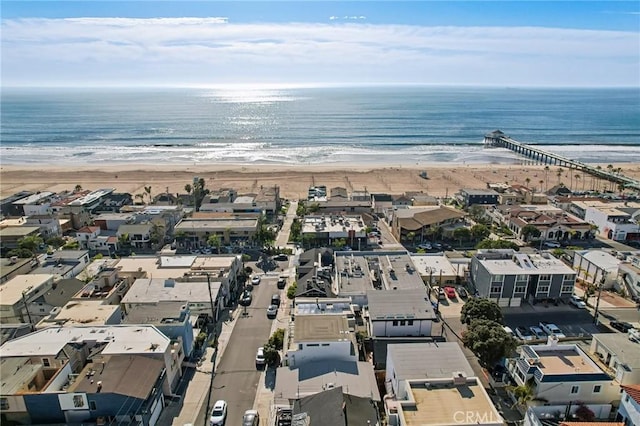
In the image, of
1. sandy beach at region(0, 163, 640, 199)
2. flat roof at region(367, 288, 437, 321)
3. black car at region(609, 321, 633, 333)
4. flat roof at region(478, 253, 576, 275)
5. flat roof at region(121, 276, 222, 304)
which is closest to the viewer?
flat roof at region(367, 288, 437, 321)

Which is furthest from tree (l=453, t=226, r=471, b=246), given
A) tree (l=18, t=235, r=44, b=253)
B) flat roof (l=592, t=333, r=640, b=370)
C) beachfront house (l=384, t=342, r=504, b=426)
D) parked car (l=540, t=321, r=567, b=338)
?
tree (l=18, t=235, r=44, b=253)

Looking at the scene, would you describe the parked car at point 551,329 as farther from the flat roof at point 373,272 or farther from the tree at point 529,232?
the tree at point 529,232

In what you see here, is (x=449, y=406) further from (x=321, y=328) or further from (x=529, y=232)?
(x=529, y=232)

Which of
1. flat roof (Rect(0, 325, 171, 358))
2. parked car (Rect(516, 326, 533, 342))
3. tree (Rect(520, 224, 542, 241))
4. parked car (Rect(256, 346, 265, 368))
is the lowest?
parked car (Rect(516, 326, 533, 342))

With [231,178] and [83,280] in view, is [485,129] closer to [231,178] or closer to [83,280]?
[231,178]

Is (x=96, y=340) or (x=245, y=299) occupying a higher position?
(x=96, y=340)

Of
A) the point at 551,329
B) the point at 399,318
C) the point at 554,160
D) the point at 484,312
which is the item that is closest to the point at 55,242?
the point at 399,318

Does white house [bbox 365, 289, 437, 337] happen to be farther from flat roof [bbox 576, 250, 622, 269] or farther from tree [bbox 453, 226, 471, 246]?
tree [bbox 453, 226, 471, 246]
